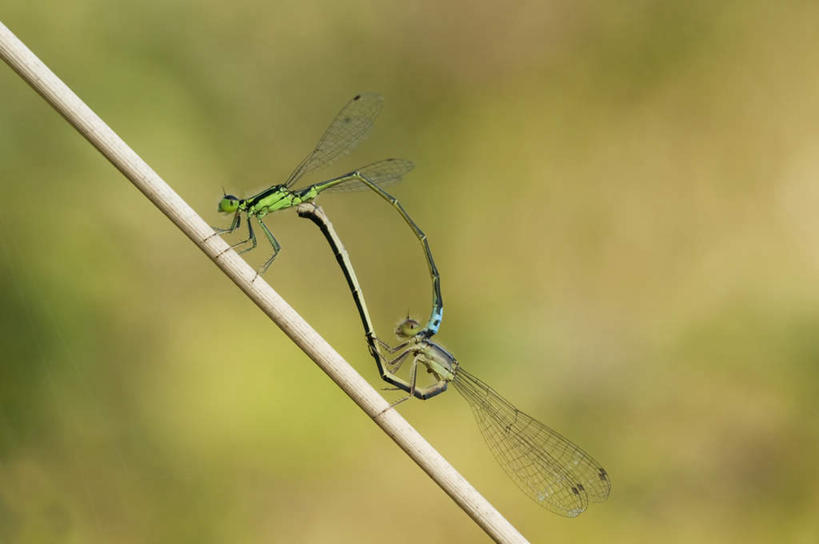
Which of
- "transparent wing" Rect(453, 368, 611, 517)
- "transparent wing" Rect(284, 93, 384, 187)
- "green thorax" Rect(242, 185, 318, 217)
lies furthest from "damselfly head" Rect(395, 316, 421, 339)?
"transparent wing" Rect(284, 93, 384, 187)

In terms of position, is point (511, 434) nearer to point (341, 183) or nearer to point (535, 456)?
point (535, 456)

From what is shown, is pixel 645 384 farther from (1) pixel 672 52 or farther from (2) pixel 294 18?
(2) pixel 294 18

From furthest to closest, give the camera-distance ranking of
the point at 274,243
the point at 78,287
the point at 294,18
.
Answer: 1. the point at 294,18
2. the point at 78,287
3. the point at 274,243

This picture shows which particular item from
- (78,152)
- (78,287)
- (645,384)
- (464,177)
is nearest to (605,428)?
(645,384)

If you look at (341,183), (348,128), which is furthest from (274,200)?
(348,128)

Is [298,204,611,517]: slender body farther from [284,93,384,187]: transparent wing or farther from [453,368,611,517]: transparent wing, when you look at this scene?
[284,93,384,187]: transparent wing

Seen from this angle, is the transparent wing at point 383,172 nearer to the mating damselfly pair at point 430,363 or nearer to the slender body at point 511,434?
the mating damselfly pair at point 430,363

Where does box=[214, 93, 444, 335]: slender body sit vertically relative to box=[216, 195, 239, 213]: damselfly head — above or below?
above

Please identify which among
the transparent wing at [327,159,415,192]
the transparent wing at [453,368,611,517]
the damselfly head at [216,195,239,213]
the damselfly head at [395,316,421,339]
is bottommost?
the damselfly head at [216,195,239,213]
